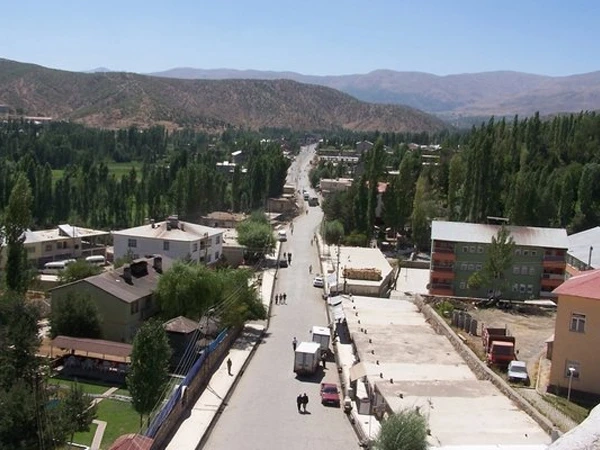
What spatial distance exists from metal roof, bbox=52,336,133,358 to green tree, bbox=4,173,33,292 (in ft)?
32.7

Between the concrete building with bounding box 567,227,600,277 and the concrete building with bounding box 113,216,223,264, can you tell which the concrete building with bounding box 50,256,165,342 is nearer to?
the concrete building with bounding box 113,216,223,264

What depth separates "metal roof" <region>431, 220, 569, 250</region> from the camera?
45.0m

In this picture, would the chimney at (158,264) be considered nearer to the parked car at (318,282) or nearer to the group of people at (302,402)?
the parked car at (318,282)

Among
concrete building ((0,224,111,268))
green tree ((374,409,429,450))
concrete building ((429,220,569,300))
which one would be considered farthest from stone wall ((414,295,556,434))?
concrete building ((0,224,111,268))

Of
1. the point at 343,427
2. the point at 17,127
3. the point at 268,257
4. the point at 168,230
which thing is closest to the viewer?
the point at 343,427

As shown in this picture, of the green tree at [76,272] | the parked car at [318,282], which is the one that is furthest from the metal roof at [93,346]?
the parked car at [318,282]

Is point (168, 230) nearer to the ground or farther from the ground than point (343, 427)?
farther from the ground

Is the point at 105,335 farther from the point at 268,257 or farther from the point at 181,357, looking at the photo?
the point at 268,257

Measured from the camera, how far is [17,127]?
135500 millimetres

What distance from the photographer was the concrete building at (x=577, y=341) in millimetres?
24359

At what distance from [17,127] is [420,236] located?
101666 mm

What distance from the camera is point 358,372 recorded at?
2556cm

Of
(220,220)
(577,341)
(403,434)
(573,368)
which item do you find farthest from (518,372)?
(220,220)

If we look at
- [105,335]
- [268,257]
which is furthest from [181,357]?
[268,257]
